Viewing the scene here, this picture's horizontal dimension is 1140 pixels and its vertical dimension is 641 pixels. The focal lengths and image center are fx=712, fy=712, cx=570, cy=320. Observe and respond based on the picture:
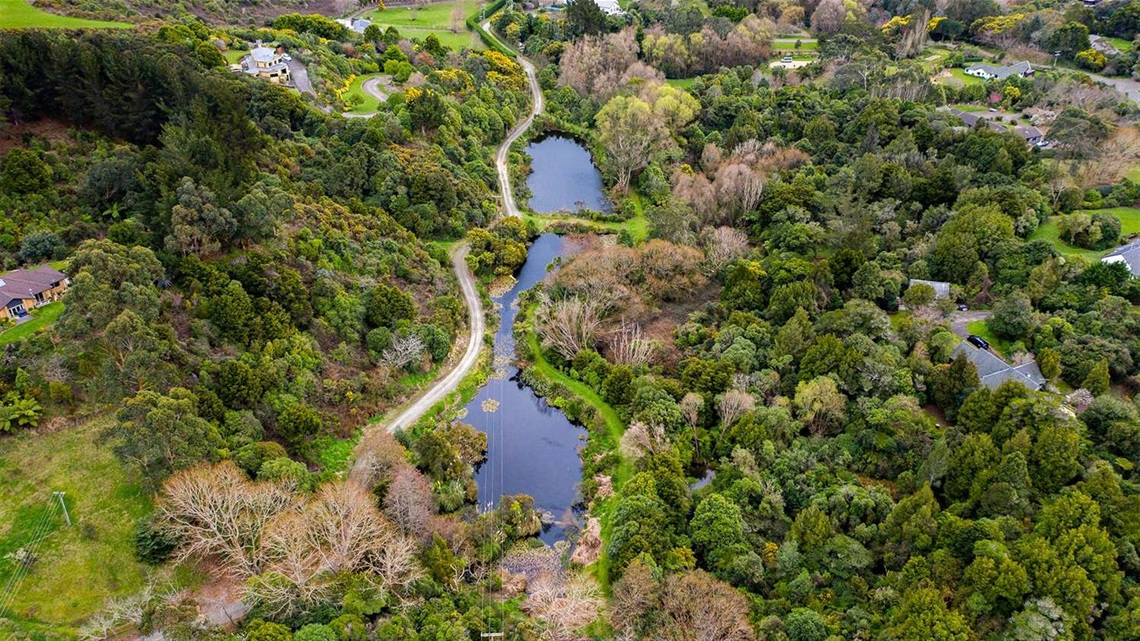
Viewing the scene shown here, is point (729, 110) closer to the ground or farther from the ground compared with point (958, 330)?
farther from the ground

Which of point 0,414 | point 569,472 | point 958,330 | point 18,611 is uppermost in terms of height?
point 0,414

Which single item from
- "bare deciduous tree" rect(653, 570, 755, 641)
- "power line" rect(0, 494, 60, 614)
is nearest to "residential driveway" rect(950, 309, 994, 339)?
"bare deciduous tree" rect(653, 570, 755, 641)

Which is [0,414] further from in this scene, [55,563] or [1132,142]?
[1132,142]

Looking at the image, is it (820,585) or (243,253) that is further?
(243,253)

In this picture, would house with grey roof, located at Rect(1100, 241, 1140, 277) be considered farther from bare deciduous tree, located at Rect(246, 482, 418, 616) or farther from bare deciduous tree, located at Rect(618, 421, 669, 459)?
bare deciduous tree, located at Rect(246, 482, 418, 616)

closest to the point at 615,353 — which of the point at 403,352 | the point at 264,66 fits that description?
the point at 403,352

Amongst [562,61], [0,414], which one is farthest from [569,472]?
[562,61]

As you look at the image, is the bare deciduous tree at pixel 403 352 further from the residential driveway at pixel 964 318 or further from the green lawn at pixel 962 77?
the green lawn at pixel 962 77

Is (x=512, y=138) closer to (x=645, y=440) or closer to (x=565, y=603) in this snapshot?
(x=645, y=440)
